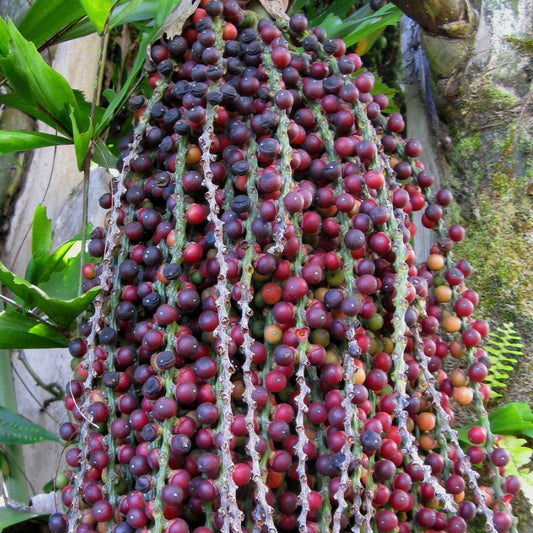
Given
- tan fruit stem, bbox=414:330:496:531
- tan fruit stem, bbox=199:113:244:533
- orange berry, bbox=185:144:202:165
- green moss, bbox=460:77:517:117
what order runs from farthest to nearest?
green moss, bbox=460:77:517:117 → orange berry, bbox=185:144:202:165 → tan fruit stem, bbox=414:330:496:531 → tan fruit stem, bbox=199:113:244:533

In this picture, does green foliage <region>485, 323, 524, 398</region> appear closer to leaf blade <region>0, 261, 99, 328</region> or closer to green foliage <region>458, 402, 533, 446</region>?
green foliage <region>458, 402, 533, 446</region>

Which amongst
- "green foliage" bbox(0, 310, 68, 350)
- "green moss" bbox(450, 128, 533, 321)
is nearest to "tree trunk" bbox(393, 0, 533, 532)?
"green moss" bbox(450, 128, 533, 321)

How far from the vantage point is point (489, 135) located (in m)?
0.99

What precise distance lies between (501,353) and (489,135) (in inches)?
14.0

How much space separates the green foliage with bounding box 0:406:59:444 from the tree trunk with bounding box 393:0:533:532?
0.77m

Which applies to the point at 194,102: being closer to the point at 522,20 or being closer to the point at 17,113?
the point at 522,20

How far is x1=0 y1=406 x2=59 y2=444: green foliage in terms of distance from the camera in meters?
1.05

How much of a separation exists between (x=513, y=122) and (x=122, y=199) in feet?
2.07

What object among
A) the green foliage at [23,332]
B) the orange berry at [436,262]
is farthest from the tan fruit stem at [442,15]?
the green foliage at [23,332]

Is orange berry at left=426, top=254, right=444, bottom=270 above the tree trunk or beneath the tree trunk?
beneath

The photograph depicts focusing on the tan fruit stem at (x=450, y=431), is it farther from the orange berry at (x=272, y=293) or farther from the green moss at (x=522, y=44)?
the green moss at (x=522, y=44)

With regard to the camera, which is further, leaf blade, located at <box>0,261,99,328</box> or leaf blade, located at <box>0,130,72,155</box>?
leaf blade, located at <box>0,130,72,155</box>

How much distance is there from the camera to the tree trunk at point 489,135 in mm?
943

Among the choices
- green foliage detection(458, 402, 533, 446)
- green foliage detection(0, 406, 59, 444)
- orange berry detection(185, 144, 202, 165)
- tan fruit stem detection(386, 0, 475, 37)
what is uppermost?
tan fruit stem detection(386, 0, 475, 37)
